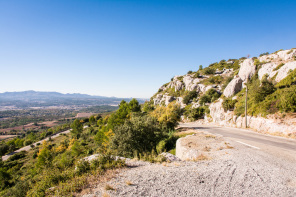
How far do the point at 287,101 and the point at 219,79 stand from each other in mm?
36100

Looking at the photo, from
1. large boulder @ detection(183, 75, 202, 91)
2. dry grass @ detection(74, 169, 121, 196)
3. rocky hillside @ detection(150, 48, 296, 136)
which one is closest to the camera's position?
dry grass @ detection(74, 169, 121, 196)

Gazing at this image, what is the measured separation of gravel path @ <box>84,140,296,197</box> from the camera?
5.69m

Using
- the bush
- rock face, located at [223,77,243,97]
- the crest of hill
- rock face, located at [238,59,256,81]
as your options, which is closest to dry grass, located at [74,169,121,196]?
the crest of hill

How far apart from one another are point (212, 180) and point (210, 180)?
98 mm

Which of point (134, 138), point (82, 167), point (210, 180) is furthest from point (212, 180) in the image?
point (134, 138)

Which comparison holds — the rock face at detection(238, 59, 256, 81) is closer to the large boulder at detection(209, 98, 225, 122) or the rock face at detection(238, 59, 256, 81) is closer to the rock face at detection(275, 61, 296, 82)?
the rock face at detection(275, 61, 296, 82)

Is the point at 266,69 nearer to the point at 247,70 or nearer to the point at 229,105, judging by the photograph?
the point at 247,70

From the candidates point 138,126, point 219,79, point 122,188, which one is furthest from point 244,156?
point 219,79

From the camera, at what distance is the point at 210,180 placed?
658cm

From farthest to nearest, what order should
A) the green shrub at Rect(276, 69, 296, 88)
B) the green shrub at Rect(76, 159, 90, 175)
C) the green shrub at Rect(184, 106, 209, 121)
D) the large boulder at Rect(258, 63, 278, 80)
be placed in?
the green shrub at Rect(184, 106, 209, 121) → the large boulder at Rect(258, 63, 278, 80) → the green shrub at Rect(276, 69, 296, 88) → the green shrub at Rect(76, 159, 90, 175)

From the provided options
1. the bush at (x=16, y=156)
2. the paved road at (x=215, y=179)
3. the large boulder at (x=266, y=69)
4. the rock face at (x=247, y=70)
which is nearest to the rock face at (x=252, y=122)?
the paved road at (x=215, y=179)

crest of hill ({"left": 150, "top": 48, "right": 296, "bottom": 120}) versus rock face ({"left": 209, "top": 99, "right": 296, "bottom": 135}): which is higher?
crest of hill ({"left": 150, "top": 48, "right": 296, "bottom": 120})

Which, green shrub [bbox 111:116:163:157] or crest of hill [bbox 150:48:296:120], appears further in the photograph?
crest of hill [bbox 150:48:296:120]

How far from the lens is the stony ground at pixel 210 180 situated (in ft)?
18.7
